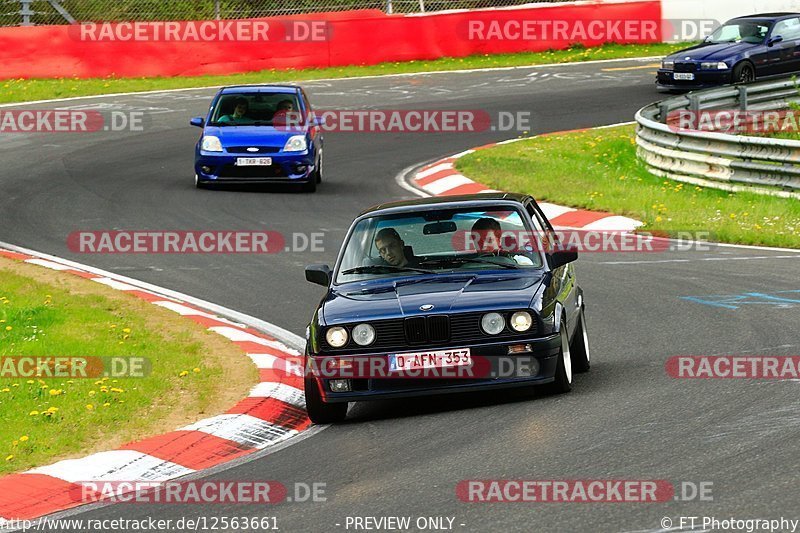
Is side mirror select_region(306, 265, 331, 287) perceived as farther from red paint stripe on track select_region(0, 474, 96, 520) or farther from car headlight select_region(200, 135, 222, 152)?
car headlight select_region(200, 135, 222, 152)

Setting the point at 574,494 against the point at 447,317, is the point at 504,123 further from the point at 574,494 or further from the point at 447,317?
the point at 574,494

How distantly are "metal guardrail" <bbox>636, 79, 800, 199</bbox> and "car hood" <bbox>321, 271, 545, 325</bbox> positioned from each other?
→ 32.9ft

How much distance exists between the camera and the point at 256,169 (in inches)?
827

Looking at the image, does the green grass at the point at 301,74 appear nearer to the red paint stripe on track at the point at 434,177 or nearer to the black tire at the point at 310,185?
the red paint stripe on track at the point at 434,177

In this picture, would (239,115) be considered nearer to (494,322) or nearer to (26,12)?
(26,12)

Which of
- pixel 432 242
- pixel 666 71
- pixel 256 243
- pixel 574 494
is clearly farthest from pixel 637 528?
pixel 666 71

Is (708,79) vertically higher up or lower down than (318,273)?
lower down

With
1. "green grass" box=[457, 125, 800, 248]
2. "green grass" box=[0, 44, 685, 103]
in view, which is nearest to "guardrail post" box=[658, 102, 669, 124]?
"green grass" box=[457, 125, 800, 248]

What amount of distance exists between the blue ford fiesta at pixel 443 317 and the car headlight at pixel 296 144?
11182 millimetres

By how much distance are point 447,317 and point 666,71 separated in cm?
2124

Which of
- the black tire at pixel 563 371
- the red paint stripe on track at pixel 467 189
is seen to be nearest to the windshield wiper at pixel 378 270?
the black tire at pixel 563 371

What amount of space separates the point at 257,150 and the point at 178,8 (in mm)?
14187

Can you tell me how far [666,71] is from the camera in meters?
29.0

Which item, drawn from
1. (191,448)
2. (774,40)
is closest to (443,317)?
(191,448)
